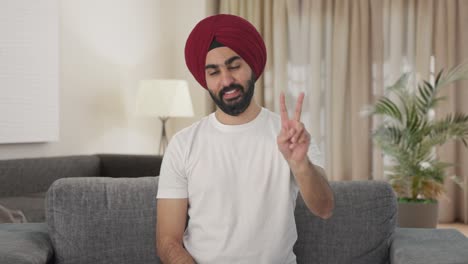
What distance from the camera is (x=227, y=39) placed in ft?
6.06

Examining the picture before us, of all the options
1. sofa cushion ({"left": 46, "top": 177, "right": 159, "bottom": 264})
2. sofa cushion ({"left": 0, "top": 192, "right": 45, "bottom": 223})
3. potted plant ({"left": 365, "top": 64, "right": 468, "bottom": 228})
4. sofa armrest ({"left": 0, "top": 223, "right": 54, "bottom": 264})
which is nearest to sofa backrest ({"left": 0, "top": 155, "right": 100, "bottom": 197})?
sofa cushion ({"left": 0, "top": 192, "right": 45, "bottom": 223})

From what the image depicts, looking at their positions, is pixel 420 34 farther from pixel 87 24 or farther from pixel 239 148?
pixel 239 148

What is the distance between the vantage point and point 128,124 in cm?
609

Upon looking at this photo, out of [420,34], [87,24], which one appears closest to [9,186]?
[87,24]

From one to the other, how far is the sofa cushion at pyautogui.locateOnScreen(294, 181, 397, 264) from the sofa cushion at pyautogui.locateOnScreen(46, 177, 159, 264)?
421 millimetres

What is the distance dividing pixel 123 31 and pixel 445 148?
2953 mm

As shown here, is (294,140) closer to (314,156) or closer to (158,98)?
(314,156)

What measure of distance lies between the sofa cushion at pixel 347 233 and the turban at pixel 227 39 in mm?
459

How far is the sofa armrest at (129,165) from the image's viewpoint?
4777 mm

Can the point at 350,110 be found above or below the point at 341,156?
above

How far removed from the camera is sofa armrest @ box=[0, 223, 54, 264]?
5.93 feet

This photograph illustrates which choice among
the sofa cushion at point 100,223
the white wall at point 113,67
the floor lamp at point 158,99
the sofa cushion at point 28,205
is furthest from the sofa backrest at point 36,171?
the sofa cushion at point 100,223

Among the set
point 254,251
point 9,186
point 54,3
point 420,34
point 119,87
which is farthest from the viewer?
point 420,34

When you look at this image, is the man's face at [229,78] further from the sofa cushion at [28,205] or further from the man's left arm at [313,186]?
the sofa cushion at [28,205]
